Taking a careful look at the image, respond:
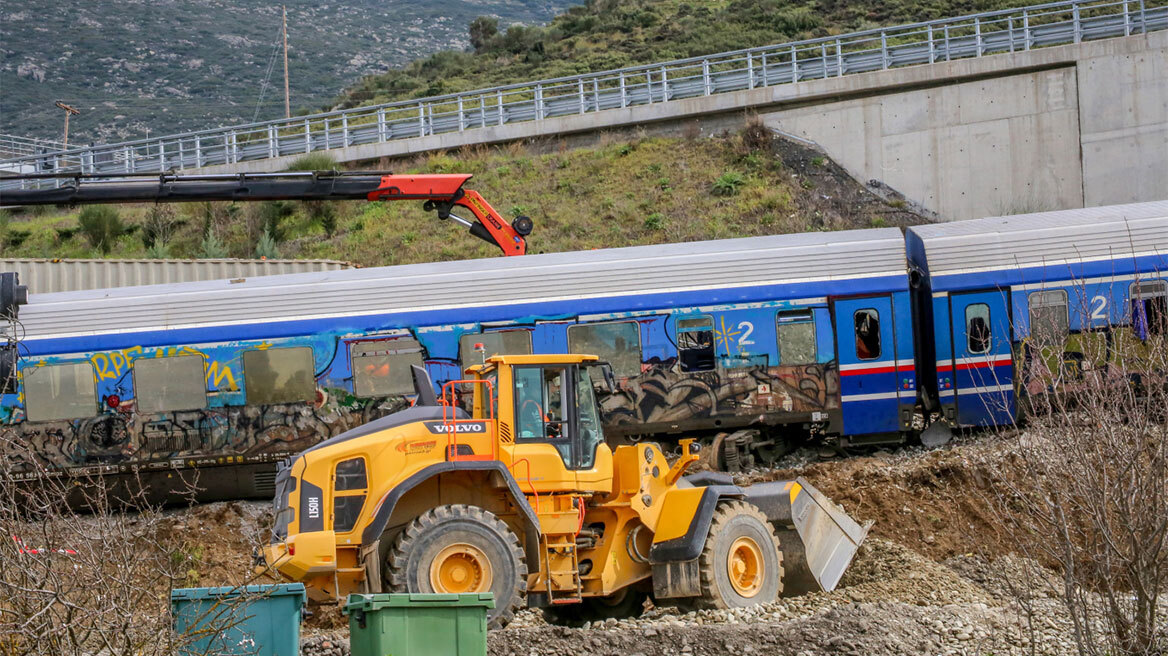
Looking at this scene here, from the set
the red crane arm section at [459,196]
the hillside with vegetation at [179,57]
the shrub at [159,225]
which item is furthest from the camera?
the hillside with vegetation at [179,57]

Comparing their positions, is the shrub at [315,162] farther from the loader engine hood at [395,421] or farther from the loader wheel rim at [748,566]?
the loader wheel rim at [748,566]

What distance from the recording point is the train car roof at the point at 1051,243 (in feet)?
58.5

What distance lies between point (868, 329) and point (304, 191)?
9.46 metres

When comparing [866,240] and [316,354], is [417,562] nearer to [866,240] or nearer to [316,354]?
[316,354]

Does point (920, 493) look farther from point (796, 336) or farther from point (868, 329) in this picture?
point (796, 336)

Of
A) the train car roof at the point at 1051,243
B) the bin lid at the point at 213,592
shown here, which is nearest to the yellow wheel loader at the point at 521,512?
the bin lid at the point at 213,592

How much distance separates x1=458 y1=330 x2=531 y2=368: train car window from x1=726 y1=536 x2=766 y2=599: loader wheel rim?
7049mm

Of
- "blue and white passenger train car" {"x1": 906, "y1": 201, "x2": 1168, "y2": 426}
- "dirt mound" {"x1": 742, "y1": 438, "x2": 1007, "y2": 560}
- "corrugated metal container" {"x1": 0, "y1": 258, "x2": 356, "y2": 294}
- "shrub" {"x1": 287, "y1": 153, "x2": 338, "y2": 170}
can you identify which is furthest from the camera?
"shrub" {"x1": 287, "y1": 153, "x2": 338, "y2": 170}

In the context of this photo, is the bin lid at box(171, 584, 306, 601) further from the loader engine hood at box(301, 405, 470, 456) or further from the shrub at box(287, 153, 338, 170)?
the shrub at box(287, 153, 338, 170)

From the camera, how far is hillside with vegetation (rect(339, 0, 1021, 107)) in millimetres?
61906

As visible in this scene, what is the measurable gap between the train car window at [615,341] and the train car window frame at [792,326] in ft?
6.50

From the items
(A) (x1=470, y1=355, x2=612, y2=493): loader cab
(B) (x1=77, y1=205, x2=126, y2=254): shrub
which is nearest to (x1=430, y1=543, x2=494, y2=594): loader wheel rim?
(A) (x1=470, y1=355, x2=612, y2=493): loader cab

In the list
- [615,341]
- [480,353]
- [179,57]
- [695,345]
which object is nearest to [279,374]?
[480,353]

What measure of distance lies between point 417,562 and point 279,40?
109 meters
